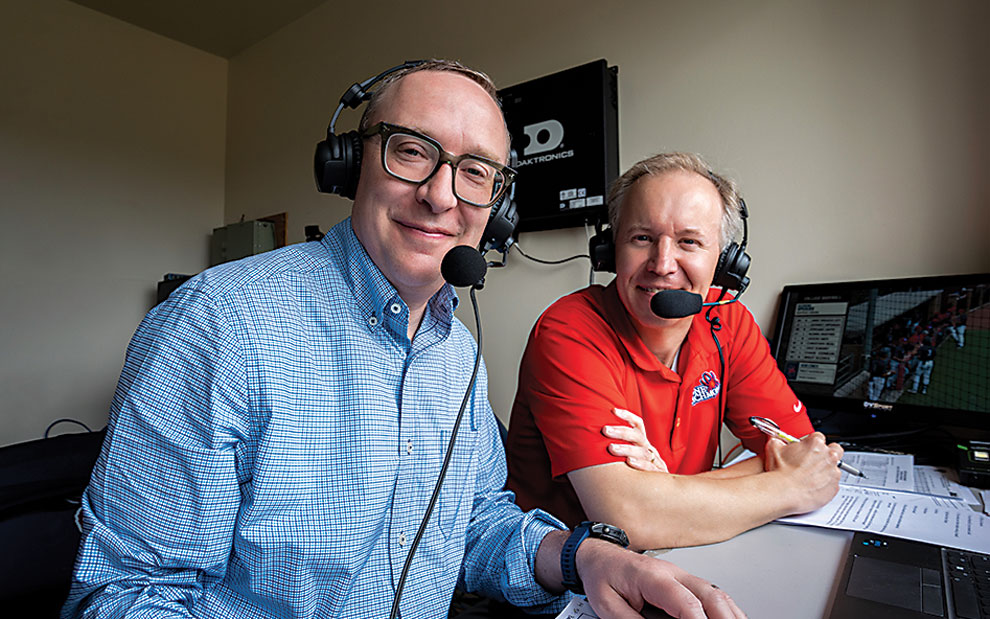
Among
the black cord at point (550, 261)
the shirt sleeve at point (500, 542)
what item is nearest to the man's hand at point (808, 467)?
the shirt sleeve at point (500, 542)

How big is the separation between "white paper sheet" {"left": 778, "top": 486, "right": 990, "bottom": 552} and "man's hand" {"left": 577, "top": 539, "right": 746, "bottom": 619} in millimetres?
408

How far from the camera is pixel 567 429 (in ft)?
3.30

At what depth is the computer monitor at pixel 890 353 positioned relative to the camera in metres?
1.28

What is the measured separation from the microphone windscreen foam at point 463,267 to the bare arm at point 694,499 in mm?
426

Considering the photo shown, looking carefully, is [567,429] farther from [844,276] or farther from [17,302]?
[17,302]

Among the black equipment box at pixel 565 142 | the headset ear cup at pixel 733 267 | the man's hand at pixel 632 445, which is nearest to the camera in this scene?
the man's hand at pixel 632 445

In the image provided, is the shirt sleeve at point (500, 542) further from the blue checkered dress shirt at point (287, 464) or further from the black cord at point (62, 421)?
the black cord at point (62, 421)

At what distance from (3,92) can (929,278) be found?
4014 mm

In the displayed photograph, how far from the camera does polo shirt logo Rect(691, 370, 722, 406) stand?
1.24m

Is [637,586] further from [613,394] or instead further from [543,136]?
[543,136]

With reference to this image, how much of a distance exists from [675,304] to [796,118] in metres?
0.95

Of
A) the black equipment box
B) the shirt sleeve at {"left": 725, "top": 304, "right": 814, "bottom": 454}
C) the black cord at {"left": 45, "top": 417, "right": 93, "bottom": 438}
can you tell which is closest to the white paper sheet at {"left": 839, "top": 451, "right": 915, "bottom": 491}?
the shirt sleeve at {"left": 725, "top": 304, "right": 814, "bottom": 454}

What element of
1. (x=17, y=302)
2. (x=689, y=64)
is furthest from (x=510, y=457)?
(x=17, y=302)

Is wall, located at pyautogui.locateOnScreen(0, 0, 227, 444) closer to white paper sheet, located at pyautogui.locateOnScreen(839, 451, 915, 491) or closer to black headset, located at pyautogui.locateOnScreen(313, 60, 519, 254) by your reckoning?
black headset, located at pyautogui.locateOnScreen(313, 60, 519, 254)
